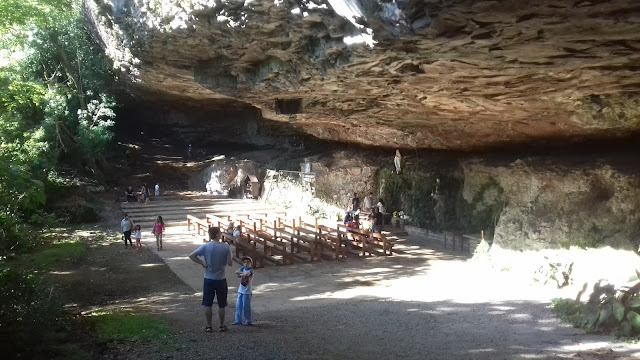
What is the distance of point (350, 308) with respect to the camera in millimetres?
8984

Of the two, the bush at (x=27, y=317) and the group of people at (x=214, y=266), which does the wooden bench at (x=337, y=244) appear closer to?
the group of people at (x=214, y=266)

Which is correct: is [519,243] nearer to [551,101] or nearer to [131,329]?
[551,101]

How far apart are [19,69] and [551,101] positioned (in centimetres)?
2384

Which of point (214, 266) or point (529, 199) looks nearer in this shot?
point (214, 266)

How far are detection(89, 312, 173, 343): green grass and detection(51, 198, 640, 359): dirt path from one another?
278 mm

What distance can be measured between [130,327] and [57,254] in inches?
296

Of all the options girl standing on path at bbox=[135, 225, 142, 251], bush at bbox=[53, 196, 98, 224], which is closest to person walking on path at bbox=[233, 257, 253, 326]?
girl standing on path at bbox=[135, 225, 142, 251]

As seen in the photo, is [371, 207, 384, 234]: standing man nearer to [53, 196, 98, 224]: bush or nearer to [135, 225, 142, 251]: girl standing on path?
[135, 225, 142, 251]: girl standing on path

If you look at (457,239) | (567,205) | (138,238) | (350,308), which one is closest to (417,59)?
(350,308)

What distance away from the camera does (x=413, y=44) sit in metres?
7.91

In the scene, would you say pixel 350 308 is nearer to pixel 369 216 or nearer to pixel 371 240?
pixel 371 240

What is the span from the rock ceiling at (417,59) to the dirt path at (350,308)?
13.8 feet

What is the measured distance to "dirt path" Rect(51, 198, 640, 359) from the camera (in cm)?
A: 643

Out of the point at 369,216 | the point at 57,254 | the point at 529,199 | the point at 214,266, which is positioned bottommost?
the point at 57,254
